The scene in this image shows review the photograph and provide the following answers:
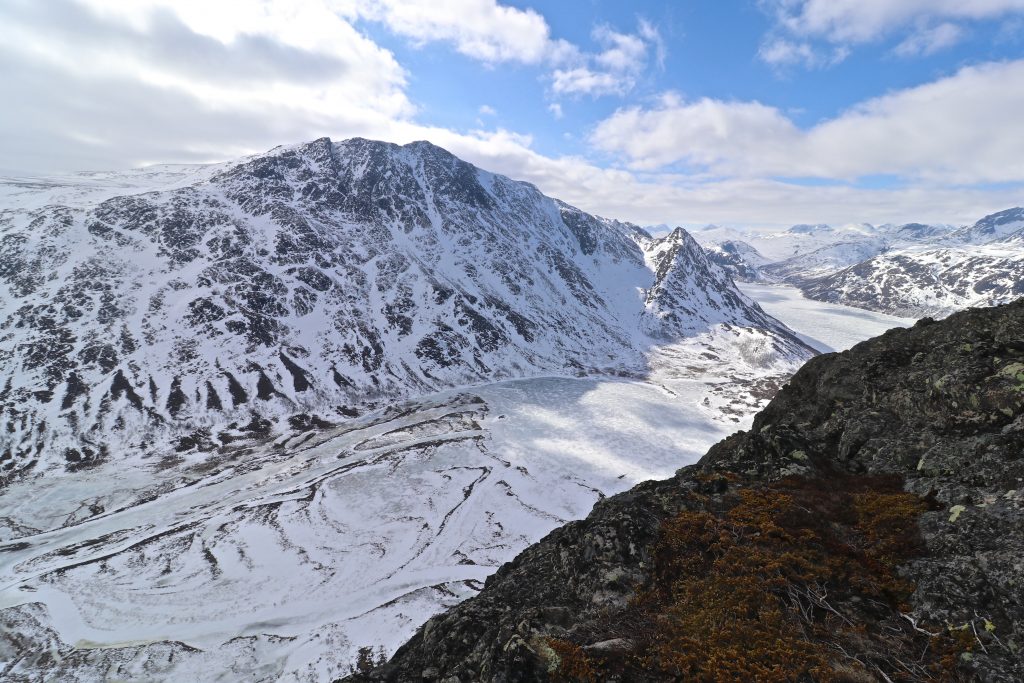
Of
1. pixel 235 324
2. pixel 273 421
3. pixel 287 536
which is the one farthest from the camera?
pixel 235 324

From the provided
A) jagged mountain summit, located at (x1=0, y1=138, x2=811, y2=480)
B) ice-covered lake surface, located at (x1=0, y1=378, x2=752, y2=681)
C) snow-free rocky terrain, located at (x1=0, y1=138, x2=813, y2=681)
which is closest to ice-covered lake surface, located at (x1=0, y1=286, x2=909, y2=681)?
ice-covered lake surface, located at (x1=0, y1=378, x2=752, y2=681)

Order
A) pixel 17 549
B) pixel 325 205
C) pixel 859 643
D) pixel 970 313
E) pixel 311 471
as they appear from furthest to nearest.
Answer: pixel 325 205 < pixel 311 471 < pixel 17 549 < pixel 970 313 < pixel 859 643

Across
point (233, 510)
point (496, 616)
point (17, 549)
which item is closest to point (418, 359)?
point (233, 510)

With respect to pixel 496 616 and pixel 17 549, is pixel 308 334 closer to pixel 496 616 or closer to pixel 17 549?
pixel 17 549

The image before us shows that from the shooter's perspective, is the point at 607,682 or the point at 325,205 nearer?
the point at 607,682

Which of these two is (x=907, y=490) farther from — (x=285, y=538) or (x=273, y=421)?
(x=273, y=421)

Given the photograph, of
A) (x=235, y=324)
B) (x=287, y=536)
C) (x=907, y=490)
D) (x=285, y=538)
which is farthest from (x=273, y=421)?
(x=907, y=490)

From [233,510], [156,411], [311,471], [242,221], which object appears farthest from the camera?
[242,221]

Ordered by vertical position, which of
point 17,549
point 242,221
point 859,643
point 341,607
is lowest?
point 17,549
